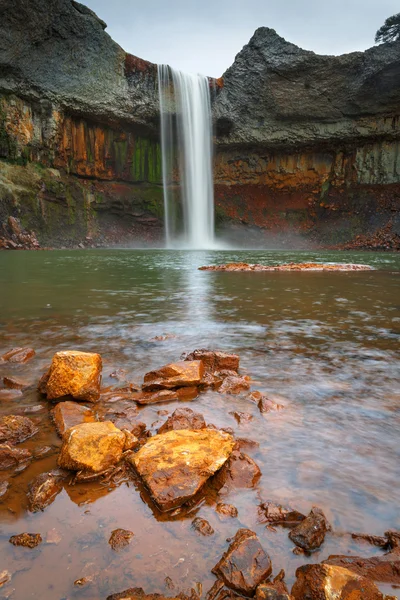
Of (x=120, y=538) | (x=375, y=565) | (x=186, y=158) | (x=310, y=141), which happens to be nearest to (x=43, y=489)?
(x=120, y=538)

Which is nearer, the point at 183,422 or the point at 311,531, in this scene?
the point at 311,531

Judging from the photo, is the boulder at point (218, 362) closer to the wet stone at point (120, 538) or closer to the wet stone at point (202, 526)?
the wet stone at point (202, 526)

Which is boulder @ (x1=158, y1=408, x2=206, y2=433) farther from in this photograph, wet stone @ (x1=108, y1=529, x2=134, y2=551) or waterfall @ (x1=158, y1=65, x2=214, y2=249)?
waterfall @ (x1=158, y1=65, x2=214, y2=249)

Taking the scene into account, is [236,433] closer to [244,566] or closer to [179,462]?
[179,462]

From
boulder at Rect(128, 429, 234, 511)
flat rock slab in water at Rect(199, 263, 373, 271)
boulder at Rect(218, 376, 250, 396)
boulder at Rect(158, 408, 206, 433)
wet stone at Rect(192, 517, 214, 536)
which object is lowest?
flat rock slab in water at Rect(199, 263, 373, 271)

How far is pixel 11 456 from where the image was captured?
6.54 ft

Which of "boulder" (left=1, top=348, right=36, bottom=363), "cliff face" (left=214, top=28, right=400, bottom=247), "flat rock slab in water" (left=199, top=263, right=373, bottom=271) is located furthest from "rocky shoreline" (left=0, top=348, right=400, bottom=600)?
"cliff face" (left=214, top=28, right=400, bottom=247)

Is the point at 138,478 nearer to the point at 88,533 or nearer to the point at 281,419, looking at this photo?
the point at 88,533

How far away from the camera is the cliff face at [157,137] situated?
30156 mm

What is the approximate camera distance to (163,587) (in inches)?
50.9

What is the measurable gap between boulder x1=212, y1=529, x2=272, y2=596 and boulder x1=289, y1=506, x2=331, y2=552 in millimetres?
175

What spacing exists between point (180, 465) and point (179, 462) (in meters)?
0.02

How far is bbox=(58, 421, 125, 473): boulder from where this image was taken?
1891 mm

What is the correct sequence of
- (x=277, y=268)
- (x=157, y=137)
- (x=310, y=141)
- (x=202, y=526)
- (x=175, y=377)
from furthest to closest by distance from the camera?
(x=157, y=137) < (x=310, y=141) < (x=277, y=268) < (x=175, y=377) < (x=202, y=526)
